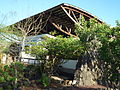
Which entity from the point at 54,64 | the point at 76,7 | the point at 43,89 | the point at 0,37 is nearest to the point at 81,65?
the point at 54,64

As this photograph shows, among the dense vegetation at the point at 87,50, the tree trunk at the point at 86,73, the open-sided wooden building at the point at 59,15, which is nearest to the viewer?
the dense vegetation at the point at 87,50

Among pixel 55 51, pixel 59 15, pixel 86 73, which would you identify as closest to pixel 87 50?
pixel 86 73

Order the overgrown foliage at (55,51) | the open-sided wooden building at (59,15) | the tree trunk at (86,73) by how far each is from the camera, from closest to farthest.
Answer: the tree trunk at (86,73) < the overgrown foliage at (55,51) < the open-sided wooden building at (59,15)

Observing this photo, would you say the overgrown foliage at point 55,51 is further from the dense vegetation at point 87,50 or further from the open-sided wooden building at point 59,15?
the open-sided wooden building at point 59,15

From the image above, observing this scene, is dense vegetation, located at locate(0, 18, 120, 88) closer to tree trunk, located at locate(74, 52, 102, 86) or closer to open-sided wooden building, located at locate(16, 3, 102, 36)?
tree trunk, located at locate(74, 52, 102, 86)

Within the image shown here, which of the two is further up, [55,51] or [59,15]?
[59,15]

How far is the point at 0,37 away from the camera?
1138 centimetres

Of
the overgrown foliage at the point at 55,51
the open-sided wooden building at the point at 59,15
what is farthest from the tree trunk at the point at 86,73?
the open-sided wooden building at the point at 59,15

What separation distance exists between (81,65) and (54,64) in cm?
197

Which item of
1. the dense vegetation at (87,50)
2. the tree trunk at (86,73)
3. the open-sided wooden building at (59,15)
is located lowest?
the tree trunk at (86,73)

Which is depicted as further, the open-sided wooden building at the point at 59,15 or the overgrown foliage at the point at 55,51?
the open-sided wooden building at the point at 59,15

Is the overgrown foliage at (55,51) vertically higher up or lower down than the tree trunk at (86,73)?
higher up

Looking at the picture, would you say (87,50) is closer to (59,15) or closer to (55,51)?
(55,51)

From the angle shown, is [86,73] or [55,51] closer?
[86,73]
